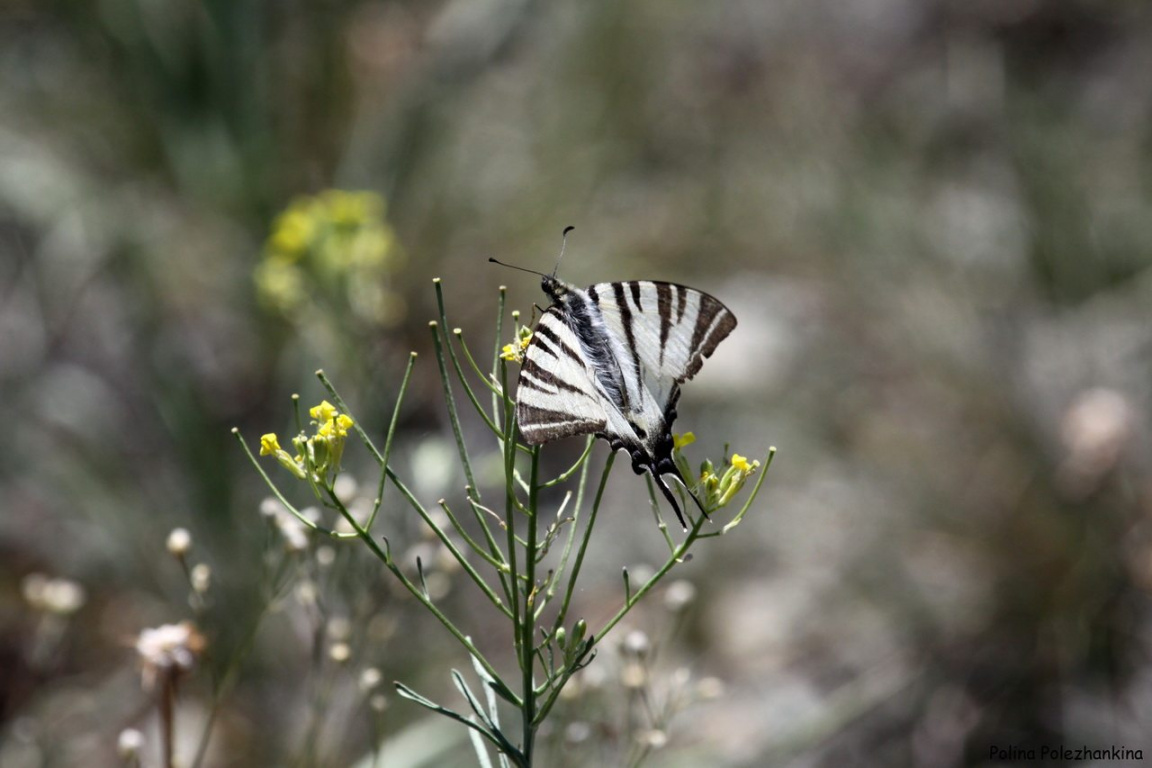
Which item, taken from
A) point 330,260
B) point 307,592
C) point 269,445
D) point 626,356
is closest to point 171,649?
point 307,592

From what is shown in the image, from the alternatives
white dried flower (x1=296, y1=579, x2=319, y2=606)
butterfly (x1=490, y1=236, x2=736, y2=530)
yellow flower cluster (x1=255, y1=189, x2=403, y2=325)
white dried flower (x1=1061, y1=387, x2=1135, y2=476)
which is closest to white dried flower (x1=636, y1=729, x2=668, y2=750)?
butterfly (x1=490, y1=236, x2=736, y2=530)

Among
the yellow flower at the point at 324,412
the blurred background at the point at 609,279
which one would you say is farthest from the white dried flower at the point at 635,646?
the yellow flower at the point at 324,412

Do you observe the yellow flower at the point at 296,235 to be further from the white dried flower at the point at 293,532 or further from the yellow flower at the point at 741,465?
the yellow flower at the point at 741,465

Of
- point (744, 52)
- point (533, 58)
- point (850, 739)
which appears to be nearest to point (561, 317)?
point (850, 739)

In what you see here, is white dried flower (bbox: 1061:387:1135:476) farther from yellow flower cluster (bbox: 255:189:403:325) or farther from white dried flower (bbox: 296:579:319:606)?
white dried flower (bbox: 296:579:319:606)

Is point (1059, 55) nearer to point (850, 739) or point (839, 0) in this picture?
point (839, 0)

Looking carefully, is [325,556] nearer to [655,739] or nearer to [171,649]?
[171,649]
